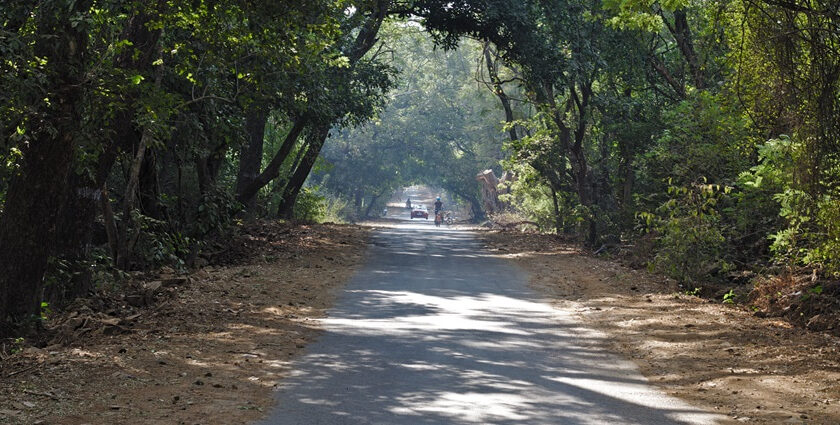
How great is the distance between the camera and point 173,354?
10.1 metres

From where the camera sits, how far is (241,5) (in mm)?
12188

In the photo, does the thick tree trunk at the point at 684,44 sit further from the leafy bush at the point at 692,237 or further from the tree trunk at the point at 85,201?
the tree trunk at the point at 85,201

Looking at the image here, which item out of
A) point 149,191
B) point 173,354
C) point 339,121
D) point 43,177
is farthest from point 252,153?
point 173,354

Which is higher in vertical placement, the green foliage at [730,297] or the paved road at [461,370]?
the green foliage at [730,297]

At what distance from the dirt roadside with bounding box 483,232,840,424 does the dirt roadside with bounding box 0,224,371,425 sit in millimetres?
4037

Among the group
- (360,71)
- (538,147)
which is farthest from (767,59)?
(538,147)

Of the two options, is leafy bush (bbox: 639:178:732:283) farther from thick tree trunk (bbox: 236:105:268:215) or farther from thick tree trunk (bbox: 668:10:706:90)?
thick tree trunk (bbox: 236:105:268:215)

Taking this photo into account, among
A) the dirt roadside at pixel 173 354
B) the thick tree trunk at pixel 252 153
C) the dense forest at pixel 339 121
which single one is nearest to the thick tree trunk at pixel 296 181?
the dense forest at pixel 339 121

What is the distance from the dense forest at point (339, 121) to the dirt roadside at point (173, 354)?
1.13 metres

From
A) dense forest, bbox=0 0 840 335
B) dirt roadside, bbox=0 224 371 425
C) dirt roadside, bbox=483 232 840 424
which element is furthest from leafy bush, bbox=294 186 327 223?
dirt roadside, bbox=483 232 840 424

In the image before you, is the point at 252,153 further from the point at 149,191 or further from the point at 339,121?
the point at 149,191

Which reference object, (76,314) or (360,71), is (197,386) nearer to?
(76,314)

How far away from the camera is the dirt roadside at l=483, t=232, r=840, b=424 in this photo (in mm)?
8297

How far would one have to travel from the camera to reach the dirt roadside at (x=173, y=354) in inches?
300
